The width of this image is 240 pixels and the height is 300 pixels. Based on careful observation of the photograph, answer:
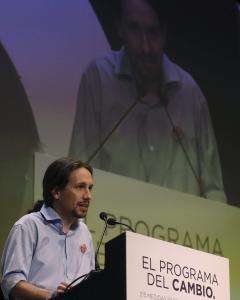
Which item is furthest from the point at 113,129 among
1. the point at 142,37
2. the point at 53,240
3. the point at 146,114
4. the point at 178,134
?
the point at 53,240

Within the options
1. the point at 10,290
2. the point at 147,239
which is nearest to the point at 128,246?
the point at 147,239

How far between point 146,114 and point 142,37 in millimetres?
496

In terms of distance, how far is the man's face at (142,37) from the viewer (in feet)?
15.0

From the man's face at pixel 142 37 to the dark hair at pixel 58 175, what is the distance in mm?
1945

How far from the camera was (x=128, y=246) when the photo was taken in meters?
2.18

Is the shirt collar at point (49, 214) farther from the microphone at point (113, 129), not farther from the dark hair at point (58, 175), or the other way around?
the microphone at point (113, 129)

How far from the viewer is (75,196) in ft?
8.80

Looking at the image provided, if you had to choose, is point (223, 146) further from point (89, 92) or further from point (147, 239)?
point (147, 239)

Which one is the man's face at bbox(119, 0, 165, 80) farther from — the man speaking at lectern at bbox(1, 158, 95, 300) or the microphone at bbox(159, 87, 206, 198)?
the man speaking at lectern at bbox(1, 158, 95, 300)

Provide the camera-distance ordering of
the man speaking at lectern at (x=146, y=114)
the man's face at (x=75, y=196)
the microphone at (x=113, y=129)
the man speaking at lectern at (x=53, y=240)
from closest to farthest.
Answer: the man speaking at lectern at (x=53, y=240)
the man's face at (x=75, y=196)
the microphone at (x=113, y=129)
the man speaking at lectern at (x=146, y=114)

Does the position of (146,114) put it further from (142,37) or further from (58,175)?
(58,175)

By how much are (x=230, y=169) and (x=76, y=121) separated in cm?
133

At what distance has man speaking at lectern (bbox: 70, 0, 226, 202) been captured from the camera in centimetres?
421

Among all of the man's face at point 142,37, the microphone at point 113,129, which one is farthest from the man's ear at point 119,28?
the microphone at point 113,129
